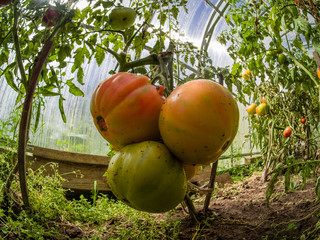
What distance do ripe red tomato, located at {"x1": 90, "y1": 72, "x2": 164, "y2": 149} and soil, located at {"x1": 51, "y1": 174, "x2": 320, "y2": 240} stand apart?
588 mm

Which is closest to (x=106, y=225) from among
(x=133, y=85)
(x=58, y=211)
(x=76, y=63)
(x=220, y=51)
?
(x=58, y=211)

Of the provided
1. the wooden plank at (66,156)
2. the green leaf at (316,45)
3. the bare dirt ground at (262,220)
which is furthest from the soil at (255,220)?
the wooden plank at (66,156)

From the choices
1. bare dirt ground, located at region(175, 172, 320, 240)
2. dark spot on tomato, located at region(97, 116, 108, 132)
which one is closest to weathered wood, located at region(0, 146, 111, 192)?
bare dirt ground, located at region(175, 172, 320, 240)

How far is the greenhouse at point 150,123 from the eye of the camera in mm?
456

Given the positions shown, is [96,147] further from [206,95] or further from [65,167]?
[206,95]

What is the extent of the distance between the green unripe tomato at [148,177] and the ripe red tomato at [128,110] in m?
0.03

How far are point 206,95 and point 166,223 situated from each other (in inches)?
28.1

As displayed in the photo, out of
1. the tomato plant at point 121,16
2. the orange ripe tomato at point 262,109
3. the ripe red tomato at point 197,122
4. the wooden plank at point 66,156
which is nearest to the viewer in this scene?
the ripe red tomato at point 197,122

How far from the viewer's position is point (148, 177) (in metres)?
0.44

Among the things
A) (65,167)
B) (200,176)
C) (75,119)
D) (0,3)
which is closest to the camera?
(0,3)

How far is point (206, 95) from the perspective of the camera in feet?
1.48

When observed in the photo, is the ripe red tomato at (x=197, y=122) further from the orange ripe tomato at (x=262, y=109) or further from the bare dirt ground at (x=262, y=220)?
the orange ripe tomato at (x=262, y=109)

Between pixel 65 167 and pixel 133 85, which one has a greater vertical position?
pixel 133 85

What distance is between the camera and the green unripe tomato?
0.44 meters
